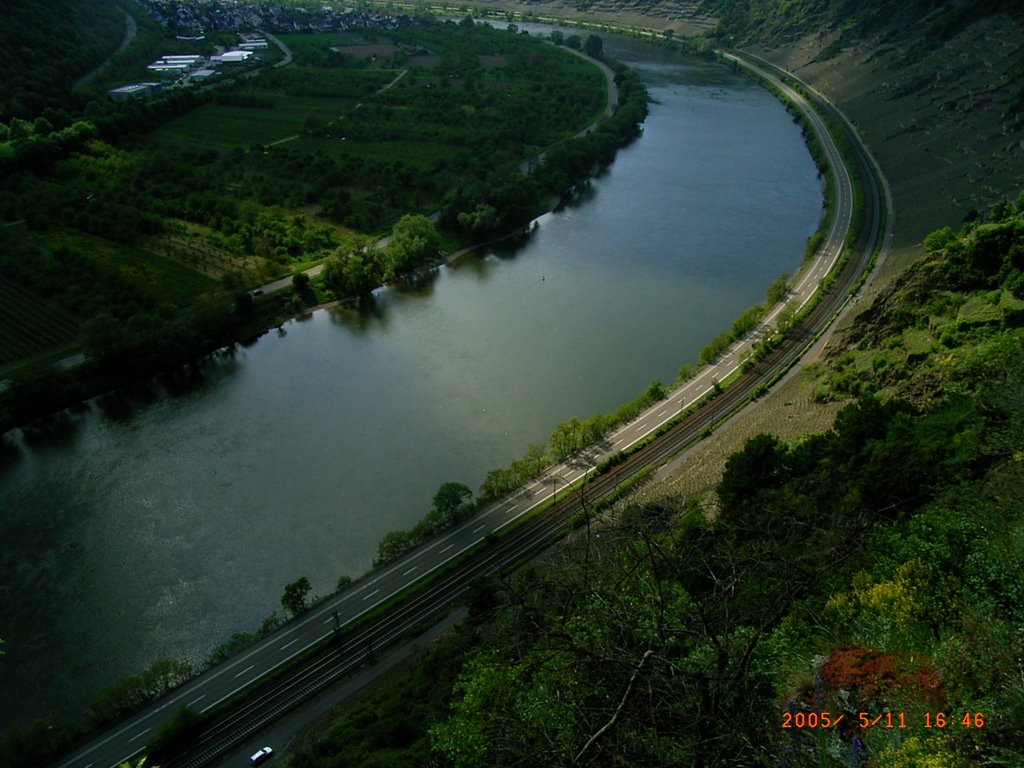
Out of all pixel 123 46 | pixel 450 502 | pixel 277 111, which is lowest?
pixel 450 502

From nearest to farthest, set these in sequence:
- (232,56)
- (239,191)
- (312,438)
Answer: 1. (312,438)
2. (239,191)
3. (232,56)

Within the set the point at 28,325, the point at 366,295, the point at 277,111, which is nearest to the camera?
the point at 28,325

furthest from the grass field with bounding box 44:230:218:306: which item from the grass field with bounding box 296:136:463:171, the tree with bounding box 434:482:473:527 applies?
the tree with bounding box 434:482:473:527

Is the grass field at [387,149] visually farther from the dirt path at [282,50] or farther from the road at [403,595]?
the road at [403,595]

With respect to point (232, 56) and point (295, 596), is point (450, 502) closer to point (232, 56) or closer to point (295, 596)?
point (295, 596)

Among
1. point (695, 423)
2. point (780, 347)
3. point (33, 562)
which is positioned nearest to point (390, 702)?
point (33, 562)

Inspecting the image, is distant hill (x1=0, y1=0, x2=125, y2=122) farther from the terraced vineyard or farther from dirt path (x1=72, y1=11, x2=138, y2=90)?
the terraced vineyard

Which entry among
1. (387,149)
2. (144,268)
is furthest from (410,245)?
(387,149)
